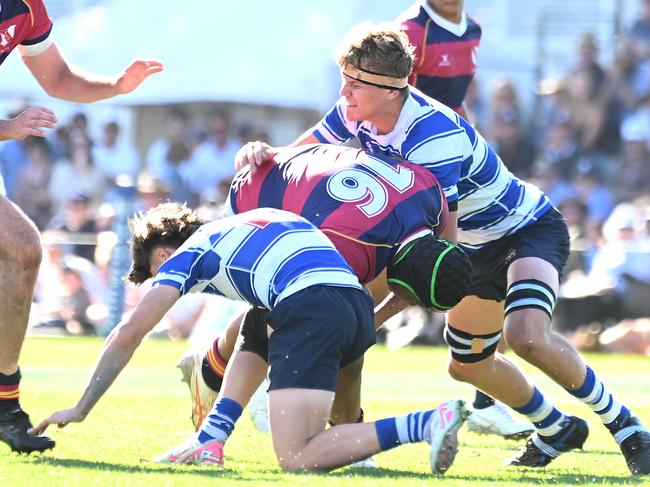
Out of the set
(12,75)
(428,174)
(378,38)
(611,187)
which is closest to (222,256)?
(428,174)

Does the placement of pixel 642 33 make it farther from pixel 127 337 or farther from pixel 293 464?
pixel 127 337

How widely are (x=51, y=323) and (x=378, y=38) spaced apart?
34.3 ft

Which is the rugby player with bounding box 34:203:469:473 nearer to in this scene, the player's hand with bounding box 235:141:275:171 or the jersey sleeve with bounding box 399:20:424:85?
the player's hand with bounding box 235:141:275:171

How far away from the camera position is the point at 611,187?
16.7 metres

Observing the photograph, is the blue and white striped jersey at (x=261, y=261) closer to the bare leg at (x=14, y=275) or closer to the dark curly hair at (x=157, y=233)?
the dark curly hair at (x=157, y=233)

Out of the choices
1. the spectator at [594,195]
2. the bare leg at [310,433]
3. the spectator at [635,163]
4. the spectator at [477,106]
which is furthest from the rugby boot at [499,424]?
the spectator at [477,106]

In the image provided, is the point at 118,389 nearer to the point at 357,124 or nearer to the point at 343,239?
the point at 357,124

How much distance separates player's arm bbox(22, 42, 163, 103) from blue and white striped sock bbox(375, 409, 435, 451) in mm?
2778

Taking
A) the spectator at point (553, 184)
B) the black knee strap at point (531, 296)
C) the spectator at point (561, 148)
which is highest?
the black knee strap at point (531, 296)

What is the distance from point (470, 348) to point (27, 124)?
246cm

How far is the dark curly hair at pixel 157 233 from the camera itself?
235 inches

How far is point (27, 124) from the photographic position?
19.9ft

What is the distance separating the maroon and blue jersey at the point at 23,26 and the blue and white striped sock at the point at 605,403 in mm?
3122

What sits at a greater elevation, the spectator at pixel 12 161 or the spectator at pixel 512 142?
the spectator at pixel 512 142
